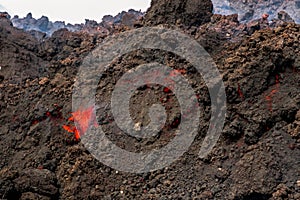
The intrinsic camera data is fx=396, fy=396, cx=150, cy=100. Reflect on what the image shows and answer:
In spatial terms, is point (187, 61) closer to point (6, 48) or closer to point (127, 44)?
point (127, 44)

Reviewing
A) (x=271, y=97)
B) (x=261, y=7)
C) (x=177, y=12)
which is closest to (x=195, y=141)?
(x=271, y=97)

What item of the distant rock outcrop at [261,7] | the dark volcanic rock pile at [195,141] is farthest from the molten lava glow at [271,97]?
the distant rock outcrop at [261,7]

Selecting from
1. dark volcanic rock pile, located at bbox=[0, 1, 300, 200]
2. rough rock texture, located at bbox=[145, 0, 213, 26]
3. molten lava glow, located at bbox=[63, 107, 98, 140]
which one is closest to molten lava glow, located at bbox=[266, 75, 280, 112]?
dark volcanic rock pile, located at bbox=[0, 1, 300, 200]

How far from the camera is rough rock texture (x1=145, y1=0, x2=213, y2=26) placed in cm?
1084

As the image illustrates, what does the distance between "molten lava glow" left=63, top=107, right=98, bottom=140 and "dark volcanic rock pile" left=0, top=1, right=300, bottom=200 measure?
108mm

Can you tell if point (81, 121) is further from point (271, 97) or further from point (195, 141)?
point (271, 97)

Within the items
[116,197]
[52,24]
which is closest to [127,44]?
[116,197]

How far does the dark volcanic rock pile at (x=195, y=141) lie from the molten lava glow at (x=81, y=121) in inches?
4.3

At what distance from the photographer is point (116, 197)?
21.6 ft

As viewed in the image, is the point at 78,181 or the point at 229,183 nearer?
the point at 229,183

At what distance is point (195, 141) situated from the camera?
7.05 m

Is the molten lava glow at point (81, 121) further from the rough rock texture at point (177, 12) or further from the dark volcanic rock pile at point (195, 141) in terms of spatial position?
the rough rock texture at point (177, 12)

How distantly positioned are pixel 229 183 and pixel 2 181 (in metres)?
3.90

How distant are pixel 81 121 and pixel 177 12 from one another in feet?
14.9
